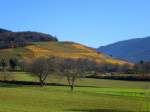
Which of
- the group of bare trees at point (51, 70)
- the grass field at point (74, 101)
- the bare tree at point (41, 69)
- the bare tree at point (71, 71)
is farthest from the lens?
the bare tree at point (41, 69)

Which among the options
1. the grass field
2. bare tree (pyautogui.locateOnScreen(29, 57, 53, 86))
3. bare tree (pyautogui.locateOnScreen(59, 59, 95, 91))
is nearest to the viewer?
the grass field

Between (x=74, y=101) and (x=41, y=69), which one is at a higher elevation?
(x=41, y=69)

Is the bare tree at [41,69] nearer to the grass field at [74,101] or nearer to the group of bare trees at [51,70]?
the group of bare trees at [51,70]

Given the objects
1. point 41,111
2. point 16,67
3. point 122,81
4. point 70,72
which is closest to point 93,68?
point 16,67

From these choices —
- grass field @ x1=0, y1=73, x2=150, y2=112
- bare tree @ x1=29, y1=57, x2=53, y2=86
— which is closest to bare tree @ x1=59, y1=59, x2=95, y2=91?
grass field @ x1=0, y1=73, x2=150, y2=112

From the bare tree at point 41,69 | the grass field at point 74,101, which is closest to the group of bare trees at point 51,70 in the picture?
the bare tree at point 41,69

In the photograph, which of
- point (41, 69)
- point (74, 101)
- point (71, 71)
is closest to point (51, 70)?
point (41, 69)

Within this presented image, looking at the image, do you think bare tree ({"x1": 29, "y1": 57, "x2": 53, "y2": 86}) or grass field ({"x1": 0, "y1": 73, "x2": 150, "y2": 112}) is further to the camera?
bare tree ({"x1": 29, "y1": 57, "x2": 53, "y2": 86})

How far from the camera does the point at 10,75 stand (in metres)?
127

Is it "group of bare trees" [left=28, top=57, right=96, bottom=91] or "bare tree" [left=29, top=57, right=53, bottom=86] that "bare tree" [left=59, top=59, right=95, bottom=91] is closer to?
"group of bare trees" [left=28, top=57, right=96, bottom=91]

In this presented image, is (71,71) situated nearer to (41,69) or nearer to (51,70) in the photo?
(51,70)

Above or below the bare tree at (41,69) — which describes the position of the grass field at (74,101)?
below

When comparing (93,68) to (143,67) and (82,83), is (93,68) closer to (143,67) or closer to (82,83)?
(143,67)

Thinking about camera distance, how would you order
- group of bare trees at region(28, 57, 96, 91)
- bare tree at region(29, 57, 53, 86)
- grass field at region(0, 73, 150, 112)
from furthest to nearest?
bare tree at region(29, 57, 53, 86) → group of bare trees at region(28, 57, 96, 91) → grass field at region(0, 73, 150, 112)
